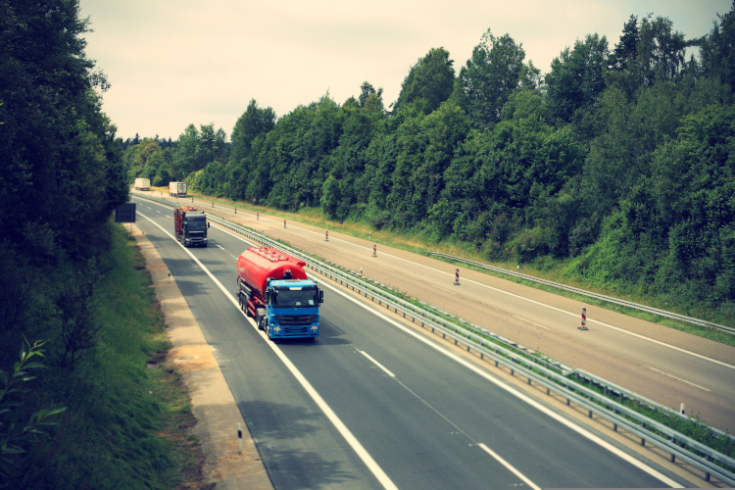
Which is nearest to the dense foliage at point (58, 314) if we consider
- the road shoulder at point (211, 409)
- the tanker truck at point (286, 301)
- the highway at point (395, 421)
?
the road shoulder at point (211, 409)

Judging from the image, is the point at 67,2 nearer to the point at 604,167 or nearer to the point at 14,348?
the point at 14,348

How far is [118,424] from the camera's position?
13742mm

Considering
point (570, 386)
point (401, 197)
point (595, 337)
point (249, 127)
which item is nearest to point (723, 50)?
point (595, 337)

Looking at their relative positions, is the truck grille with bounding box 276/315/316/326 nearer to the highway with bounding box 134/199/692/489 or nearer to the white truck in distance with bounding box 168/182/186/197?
the highway with bounding box 134/199/692/489

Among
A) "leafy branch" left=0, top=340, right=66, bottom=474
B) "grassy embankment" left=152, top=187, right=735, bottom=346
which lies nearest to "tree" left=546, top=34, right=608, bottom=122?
"grassy embankment" left=152, top=187, right=735, bottom=346

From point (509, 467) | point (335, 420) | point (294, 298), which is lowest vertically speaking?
point (335, 420)

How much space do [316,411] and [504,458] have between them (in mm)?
5790

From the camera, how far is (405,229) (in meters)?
62.8

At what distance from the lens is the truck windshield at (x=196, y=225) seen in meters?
50.1

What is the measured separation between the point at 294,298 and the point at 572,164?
3348 centimetres

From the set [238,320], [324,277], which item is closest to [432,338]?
[238,320]

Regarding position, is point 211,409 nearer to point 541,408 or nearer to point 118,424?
point 118,424

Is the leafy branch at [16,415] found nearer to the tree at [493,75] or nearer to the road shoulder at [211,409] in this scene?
the road shoulder at [211,409]

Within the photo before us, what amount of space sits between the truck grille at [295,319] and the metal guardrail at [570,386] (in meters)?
5.86
